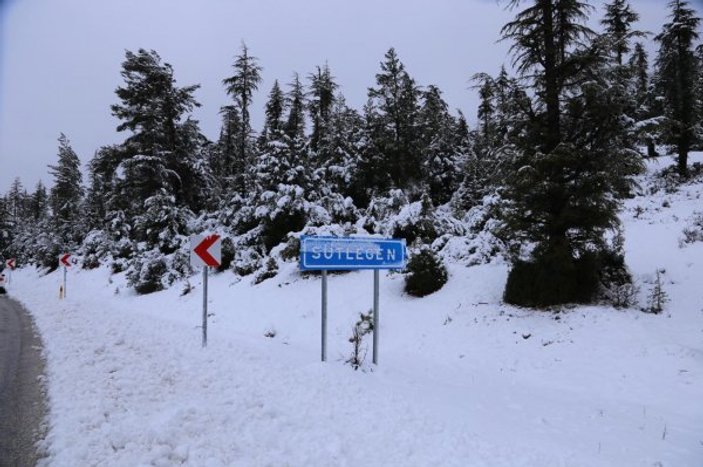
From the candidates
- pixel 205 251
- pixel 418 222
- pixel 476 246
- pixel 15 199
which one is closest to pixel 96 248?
pixel 418 222

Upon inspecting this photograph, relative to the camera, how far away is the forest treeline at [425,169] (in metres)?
10.1

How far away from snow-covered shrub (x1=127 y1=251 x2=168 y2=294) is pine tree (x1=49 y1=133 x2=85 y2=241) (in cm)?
2998

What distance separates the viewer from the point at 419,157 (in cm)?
2744

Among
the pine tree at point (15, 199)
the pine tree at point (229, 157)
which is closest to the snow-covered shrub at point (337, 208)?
the pine tree at point (229, 157)

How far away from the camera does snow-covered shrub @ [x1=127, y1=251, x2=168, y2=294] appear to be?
21172 millimetres

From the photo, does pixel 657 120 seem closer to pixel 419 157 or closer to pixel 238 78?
pixel 419 157

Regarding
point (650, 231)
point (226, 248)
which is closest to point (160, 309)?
point (226, 248)

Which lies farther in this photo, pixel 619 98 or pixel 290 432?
pixel 619 98

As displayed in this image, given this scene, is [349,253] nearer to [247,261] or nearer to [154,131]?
[247,261]

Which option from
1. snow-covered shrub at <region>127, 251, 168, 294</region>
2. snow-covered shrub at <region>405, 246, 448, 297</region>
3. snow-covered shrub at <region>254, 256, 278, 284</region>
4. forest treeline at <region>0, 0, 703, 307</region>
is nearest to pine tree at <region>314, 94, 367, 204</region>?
forest treeline at <region>0, 0, 703, 307</region>

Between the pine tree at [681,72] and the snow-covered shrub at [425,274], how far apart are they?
2113 centimetres

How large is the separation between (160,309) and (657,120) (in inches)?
698

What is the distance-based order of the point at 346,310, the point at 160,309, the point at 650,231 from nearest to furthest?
1. the point at 346,310
2. the point at 650,231
3. the point at 160,309

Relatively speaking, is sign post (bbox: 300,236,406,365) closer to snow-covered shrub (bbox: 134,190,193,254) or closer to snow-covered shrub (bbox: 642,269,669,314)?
snow-covered shrub (bbox: 642,269,669,314)
